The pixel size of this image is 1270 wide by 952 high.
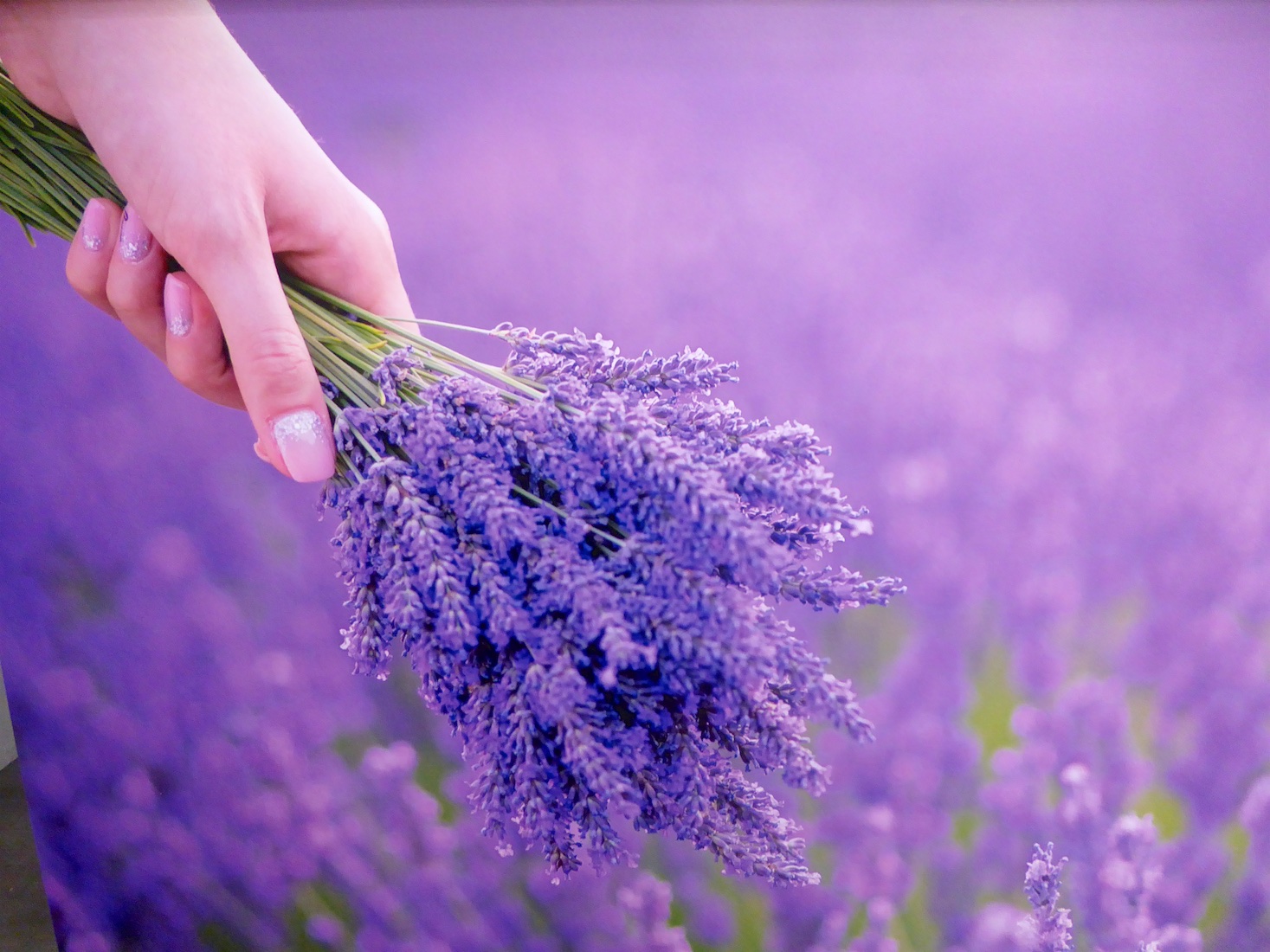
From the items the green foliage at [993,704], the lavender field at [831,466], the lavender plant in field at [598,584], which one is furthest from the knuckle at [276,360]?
the green foliage at [993,704]

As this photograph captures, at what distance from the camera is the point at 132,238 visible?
0.79m

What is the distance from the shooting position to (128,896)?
129 centimetres

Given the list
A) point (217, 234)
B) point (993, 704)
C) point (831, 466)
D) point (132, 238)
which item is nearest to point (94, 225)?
point (132, 238)

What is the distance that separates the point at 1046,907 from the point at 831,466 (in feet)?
1.88

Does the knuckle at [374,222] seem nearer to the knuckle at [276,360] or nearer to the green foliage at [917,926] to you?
the knuckle at [276,360]

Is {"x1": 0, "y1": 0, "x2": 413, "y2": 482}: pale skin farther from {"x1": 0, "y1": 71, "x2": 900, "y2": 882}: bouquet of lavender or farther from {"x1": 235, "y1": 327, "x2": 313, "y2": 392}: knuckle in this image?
{"x1": 0, "y1": 71, "x2": 900, "y2": 882}: bouquet of lavender

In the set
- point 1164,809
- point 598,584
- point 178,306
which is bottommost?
point 598,584

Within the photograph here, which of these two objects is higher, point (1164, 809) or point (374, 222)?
point (1164, 809)

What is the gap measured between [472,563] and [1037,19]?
836 mm

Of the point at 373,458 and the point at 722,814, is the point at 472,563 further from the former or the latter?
the point at 722,814

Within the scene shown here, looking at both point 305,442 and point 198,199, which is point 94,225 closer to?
point 198,199

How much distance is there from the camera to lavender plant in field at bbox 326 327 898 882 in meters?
0.52

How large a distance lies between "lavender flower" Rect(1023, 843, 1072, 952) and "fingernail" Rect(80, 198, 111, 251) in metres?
1.18

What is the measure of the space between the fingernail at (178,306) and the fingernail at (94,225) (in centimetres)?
8
